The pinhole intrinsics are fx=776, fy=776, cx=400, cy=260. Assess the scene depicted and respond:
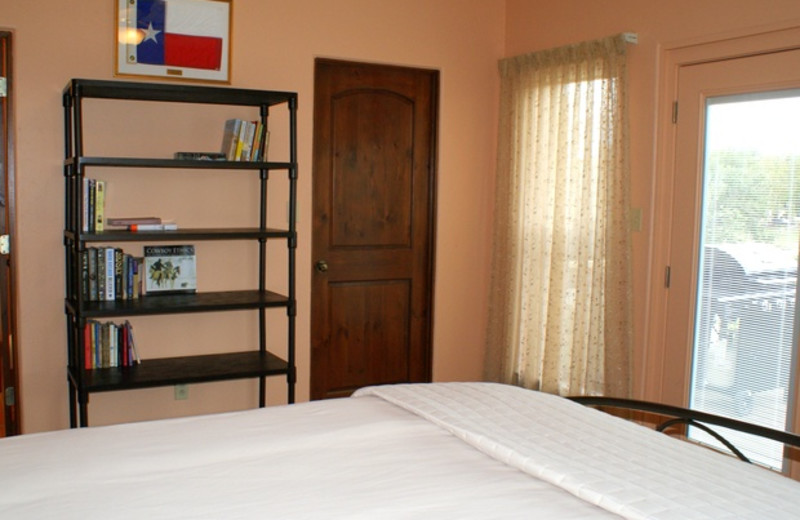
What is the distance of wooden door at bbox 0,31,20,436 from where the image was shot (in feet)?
11.6

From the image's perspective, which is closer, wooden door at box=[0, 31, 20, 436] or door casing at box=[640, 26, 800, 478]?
wooden door at box=[0, 31, 20, 436]

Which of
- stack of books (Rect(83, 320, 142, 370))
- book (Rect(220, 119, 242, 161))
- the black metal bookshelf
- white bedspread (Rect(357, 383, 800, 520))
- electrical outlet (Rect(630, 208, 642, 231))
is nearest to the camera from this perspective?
white bedspread (Rect(357, 383, 800, 520))

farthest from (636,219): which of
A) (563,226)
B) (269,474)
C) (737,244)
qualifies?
(269,474)

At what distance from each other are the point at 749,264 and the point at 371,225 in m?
2.05

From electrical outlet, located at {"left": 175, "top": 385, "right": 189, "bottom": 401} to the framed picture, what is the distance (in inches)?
61.4

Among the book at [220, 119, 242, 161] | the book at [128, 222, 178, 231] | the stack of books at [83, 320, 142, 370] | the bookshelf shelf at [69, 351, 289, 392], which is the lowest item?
the bookshelf shelf at [69, 351, 289, 392]

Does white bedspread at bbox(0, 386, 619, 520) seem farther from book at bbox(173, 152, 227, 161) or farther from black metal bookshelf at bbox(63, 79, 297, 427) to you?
book at bbox(173, 152, 227, 161)

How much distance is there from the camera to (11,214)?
360 cm

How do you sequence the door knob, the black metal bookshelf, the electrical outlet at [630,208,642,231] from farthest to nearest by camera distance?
the door knob < the electrical outlet at [630,208,642,231] < the black metal bookshelf

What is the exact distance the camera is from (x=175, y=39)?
3.80 meters

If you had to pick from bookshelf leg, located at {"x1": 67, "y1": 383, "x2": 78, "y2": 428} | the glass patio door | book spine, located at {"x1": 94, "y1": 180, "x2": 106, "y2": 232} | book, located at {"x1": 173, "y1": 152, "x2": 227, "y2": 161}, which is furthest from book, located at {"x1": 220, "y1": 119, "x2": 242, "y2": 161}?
the glass patio door

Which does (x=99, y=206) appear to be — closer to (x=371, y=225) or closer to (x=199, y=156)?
(x=199, y=156)

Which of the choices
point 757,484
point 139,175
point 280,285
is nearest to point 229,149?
point 139,175

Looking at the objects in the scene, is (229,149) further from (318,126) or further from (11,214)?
(11,214)
